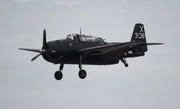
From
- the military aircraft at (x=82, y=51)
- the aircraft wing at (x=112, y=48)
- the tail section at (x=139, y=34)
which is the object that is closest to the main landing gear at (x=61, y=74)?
the military aircraft at (x=82, y=51)

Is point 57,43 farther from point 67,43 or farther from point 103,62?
point 103,62

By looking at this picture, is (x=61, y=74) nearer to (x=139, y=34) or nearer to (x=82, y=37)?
(x=82, y=37)

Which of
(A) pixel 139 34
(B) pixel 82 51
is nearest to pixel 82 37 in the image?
(B) pixel 82 51

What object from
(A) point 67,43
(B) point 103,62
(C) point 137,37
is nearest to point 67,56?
(A) point 67,43

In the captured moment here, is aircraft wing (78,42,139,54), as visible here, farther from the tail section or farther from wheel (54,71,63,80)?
the tail section

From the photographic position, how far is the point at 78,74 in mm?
33844

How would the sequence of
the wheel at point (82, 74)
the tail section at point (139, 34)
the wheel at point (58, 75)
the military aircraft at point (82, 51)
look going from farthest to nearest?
1. the tail section at point (139, 34)
2. the wheel at point (58, 75)
3. the wheel at point (82, 74)
4. the military aircraft at point (82, 51)

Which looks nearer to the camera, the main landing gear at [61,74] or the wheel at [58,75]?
the main landing gear at [61,74]

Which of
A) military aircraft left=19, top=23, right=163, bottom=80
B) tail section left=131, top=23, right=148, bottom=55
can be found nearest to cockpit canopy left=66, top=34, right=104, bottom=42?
military aircraft left=19, top=23, right=163, bottom=80

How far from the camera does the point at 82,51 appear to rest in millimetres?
33500

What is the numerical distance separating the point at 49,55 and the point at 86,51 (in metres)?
2.69

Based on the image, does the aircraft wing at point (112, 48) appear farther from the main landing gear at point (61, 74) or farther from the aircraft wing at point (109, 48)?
the main landing gear at point (61, 74)

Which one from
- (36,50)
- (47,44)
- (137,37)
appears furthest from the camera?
(137,37)

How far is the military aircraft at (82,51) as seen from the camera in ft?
108
